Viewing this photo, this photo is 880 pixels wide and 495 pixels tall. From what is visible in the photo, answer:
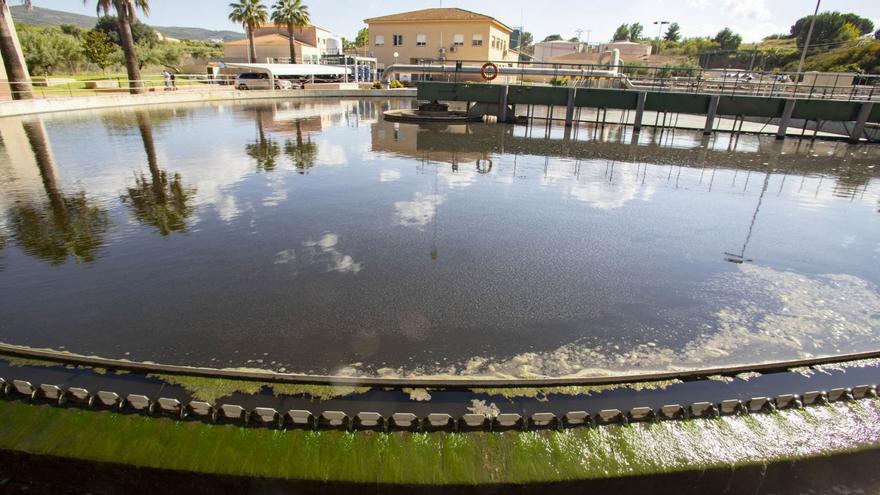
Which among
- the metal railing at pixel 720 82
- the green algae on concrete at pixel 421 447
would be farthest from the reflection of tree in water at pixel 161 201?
the metal railing at pixel 720 82

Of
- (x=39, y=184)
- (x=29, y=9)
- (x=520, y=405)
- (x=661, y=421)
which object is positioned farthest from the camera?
(x=29, y=9)

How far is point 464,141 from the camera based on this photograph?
60.1ft

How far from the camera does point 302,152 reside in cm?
1502

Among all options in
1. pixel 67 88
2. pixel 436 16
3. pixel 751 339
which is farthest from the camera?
pixel 436 16

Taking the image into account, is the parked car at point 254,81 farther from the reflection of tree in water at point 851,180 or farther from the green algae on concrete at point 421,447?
the green algae on concrete at point 421,447

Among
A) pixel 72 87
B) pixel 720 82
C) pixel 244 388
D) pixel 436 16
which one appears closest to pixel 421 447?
pixel 244 388

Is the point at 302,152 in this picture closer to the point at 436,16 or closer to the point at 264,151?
the point at 264,151

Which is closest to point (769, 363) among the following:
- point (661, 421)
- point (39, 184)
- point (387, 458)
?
point (661, 421)

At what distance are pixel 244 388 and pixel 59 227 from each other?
6.24 m

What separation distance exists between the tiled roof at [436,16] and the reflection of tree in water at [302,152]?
142ft

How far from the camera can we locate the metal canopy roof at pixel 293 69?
136 feet

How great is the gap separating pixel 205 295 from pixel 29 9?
2762 centimetres

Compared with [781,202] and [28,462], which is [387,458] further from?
[781,202]

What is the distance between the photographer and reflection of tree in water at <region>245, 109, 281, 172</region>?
42.4 feet
